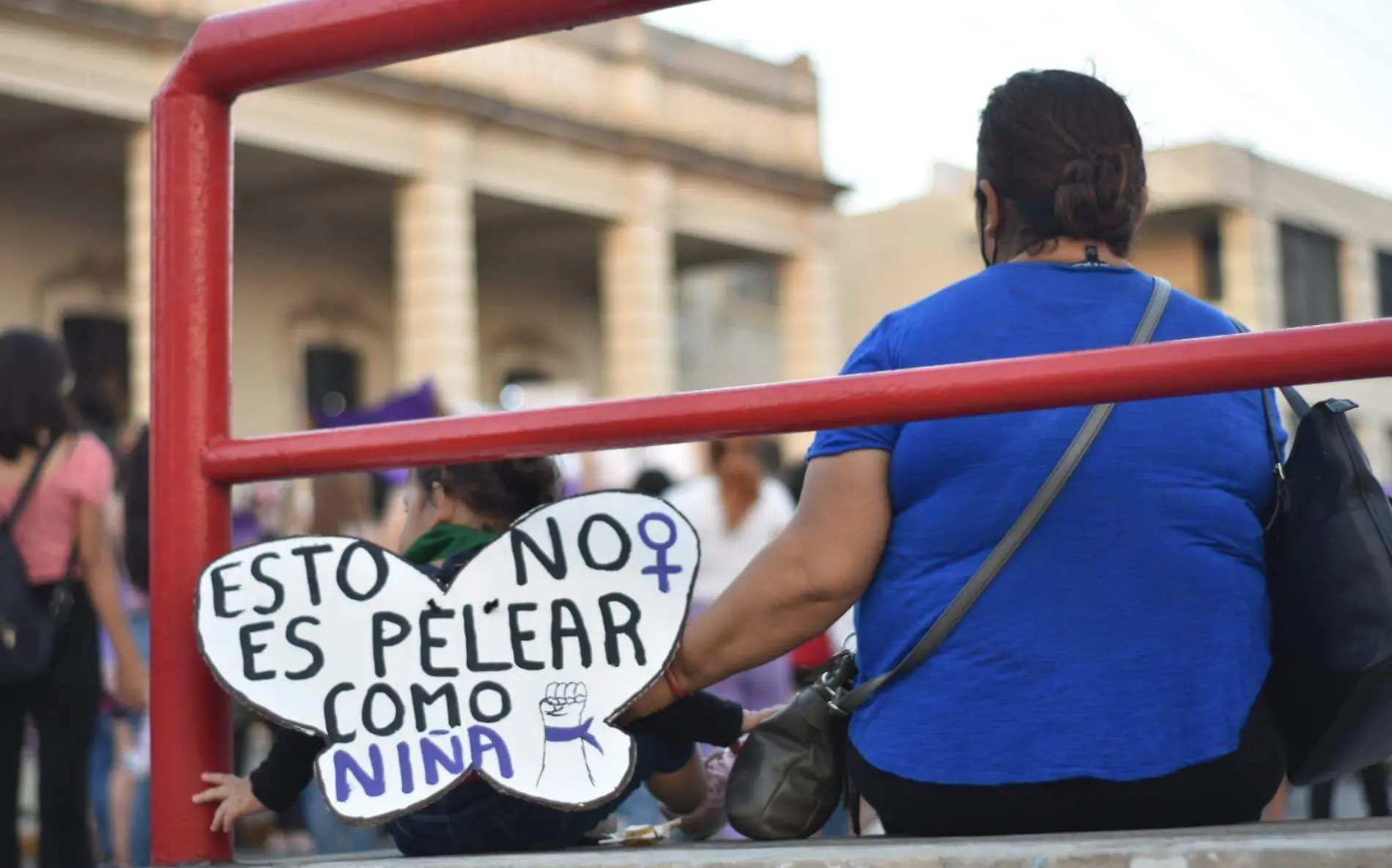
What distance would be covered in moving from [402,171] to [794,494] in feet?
34.6

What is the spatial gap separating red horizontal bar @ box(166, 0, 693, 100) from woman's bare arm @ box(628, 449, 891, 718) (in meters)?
0.60

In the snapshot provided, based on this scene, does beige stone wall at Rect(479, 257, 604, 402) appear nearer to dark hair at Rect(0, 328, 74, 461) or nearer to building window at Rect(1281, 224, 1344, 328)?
building window at Rect(1281, 224, 1344, 328)

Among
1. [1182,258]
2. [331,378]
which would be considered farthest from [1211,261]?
[331,378]

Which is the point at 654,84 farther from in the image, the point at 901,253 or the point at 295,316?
the point at 901,253

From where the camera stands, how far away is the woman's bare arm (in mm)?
2115

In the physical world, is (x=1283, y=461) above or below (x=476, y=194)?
below

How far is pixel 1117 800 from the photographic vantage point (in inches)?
78.7

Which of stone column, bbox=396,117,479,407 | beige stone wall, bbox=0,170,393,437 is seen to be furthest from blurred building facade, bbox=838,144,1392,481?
stone column, bbox=396,117,479,407

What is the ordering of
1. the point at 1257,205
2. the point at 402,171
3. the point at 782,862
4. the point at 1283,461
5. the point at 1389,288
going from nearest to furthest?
the point at 782,862 → the point at 1283,461 → the point at 402,171 → the point at 1257,205 → the point at 1389,288

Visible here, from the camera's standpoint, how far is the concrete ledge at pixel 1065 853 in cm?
161

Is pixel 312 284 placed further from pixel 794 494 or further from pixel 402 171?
pixel 794 494

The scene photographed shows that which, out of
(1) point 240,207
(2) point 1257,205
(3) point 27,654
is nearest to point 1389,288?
(2) point 1257,205

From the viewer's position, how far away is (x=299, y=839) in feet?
27.0

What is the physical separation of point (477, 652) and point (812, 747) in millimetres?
444
